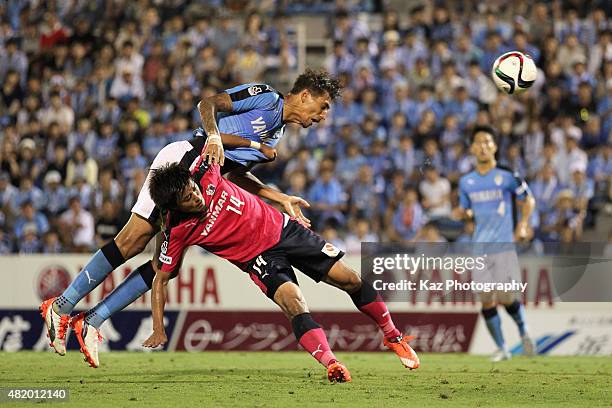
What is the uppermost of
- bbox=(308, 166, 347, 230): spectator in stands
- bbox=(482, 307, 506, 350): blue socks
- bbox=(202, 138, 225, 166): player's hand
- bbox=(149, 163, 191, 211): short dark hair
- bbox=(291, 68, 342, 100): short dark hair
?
bbox=(291, 68, 342, 100): short dark hair

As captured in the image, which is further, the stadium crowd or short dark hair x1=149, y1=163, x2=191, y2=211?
the stadium crowd

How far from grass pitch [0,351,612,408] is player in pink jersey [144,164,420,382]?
0.44 m

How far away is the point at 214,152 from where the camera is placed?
29.7 feet

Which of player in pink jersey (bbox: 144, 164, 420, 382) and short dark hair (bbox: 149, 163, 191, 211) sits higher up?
short dark hair (bbox: 149, 163, 191, 211)

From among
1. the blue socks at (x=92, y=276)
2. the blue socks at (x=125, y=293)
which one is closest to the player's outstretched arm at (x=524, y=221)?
the blue socks at (x=125, y=293)

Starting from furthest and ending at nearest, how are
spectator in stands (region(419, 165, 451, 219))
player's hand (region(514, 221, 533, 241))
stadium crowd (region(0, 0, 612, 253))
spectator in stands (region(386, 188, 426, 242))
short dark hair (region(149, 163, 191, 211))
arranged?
stadium crowd (region(0, 0, 612, 253))
spectator in stands (region(419, 165, 451, 219))
spectator in stands (region(386, 188, 426, 242))
player's hand (region(514, 221, 533, 241))
short dark hair (region(149, 163, 191, 211))

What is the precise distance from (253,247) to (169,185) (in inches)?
40.8

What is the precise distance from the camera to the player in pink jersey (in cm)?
871

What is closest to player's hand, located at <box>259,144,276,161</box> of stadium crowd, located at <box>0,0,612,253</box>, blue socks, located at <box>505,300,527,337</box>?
blue socks, located at <box>505,300,527,337</box>

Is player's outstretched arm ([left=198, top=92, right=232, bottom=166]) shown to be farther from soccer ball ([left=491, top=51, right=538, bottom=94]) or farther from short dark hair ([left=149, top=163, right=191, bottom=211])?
soccer ball ([left=491, top=51, right=538, bottom=94])

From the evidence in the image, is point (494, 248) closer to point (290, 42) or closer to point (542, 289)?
point (542, 289)

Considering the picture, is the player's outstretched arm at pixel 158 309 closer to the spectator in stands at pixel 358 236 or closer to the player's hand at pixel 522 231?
the player's hand at pixel 522 231

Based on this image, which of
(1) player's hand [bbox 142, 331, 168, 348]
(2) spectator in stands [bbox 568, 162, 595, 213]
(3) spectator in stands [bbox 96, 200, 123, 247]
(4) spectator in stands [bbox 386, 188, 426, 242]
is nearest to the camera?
(1) player's hand [bbox 142, 331, 168, 348]

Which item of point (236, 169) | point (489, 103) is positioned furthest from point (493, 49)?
point (236, 169)
